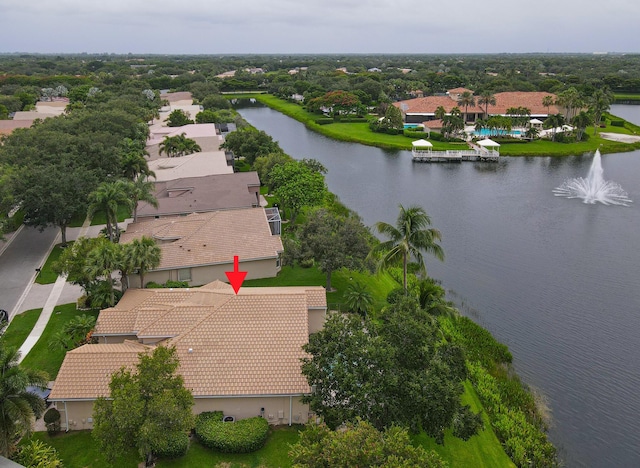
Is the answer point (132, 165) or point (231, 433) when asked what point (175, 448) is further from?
point (132, 165)

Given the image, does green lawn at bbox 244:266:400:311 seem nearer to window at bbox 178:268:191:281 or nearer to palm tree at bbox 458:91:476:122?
window at bbox 178:268:191:281

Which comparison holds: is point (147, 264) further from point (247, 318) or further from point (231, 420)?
point (231, 420)

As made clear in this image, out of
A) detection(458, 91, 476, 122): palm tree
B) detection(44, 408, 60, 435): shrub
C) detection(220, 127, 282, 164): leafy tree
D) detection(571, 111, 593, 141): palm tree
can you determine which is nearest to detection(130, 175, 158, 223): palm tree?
detection(44, 408, 60, 435): shrub

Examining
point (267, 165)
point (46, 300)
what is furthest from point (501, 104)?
point (46, 300)

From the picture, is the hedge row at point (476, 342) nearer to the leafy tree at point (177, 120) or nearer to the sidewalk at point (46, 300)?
the sidewalk at point (46, 300)

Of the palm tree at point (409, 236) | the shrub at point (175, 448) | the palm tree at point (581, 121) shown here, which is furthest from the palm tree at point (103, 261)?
the palm tree at point (581, 121)

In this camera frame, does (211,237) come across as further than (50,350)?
Yes
